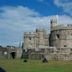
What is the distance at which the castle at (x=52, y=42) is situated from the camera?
61097 mm

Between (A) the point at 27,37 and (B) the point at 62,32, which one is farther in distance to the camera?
(A) the point at 27,37

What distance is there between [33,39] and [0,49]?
13874mm

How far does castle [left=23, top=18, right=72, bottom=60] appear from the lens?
200ft

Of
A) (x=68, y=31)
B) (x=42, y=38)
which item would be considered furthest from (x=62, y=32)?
(x=42, y=38)

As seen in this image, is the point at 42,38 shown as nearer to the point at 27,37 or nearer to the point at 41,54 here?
the point at 27,37

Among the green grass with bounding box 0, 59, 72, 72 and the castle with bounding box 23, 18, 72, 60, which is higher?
the castle with bounding box 23, 18, 72, 60

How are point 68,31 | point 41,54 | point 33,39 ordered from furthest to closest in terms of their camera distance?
point 33,39 < point 68,31 < point 41,54

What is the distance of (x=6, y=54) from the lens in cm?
7625

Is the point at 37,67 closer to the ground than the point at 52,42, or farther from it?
closer to the ground

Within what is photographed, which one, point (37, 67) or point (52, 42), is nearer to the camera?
point (37, 67)

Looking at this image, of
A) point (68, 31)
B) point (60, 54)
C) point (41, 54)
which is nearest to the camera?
point (60, 54)

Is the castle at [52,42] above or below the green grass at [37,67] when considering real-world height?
above

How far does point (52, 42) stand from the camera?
7938cm

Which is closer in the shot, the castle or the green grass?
the green grass
